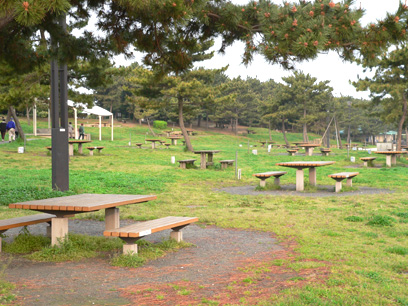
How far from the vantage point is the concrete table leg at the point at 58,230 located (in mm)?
6246

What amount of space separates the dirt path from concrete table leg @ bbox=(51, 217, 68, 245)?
513mm

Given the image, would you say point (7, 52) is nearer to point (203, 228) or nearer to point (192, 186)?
point (203, 228)

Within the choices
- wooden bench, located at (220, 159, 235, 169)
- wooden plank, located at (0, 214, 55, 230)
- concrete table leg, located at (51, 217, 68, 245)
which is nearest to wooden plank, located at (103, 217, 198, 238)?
concrete table leg, located at (51, 217, 68, 245)

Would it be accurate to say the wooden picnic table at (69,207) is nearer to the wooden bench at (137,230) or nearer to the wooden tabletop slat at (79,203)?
the wooden tabletop slat at (79,203)

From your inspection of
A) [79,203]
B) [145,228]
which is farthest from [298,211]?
[79,203]

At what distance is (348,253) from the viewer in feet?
20.0

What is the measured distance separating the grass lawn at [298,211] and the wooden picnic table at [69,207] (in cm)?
214

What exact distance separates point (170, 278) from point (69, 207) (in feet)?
5.18

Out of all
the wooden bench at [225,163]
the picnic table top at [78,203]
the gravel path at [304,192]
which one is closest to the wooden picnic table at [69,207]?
the picnic table top at [78,203]

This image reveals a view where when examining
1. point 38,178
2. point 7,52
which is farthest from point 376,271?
point 38,178

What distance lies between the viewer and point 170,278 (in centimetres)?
509

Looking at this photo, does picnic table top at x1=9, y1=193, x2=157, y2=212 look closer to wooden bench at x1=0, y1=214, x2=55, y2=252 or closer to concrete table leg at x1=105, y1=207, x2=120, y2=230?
concrete table leg at x1=105, y1=207, x2=120, y2=230

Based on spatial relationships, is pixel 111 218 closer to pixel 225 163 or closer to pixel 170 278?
pixel 170 278

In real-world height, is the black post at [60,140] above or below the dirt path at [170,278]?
above
